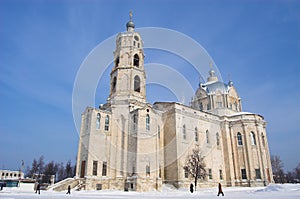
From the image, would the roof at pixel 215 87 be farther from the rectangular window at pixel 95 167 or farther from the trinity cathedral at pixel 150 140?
the rectangular window at pixel 95 167

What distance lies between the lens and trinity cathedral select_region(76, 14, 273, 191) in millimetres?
30703

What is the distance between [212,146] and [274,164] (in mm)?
39204

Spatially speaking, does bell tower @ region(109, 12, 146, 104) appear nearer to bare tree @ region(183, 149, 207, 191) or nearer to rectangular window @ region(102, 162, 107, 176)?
rectangular window @ region(102, 162, 107, 176)

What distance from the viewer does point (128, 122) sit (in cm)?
3359

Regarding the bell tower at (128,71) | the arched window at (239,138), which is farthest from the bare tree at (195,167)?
the arched window at (239,138)

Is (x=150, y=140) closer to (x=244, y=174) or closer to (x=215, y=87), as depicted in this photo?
(x=244, y=174)

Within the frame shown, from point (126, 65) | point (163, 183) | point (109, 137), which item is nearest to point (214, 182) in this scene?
point (163, 183)

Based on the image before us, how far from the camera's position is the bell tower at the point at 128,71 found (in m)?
36.0

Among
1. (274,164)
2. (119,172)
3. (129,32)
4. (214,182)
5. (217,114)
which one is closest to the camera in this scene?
Result: (119,172)

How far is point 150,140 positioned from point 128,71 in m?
11.8

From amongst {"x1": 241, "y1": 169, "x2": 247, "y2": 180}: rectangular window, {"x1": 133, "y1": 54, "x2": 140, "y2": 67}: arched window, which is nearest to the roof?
{"x1": 241, "y1": 169, "x2": 247, "y2": 180}: rectangular window

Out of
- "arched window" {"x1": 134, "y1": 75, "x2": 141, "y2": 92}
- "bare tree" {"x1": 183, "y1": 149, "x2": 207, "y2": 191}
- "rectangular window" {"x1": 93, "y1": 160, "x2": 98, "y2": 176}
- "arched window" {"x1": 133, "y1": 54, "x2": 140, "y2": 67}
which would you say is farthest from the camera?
"arched window" {"x1": 133, "y1": 54, "x2": 140, "y2": 67}

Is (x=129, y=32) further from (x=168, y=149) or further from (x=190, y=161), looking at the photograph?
(x=190, y=161)

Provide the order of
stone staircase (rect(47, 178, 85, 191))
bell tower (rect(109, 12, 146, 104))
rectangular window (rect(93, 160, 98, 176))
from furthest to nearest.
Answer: bell tower (rect(109, 12, 146, 104))
rectangular window (rect(93, 160, 98, 176))
stone staircase (rect(47, 178, 85, 191))
